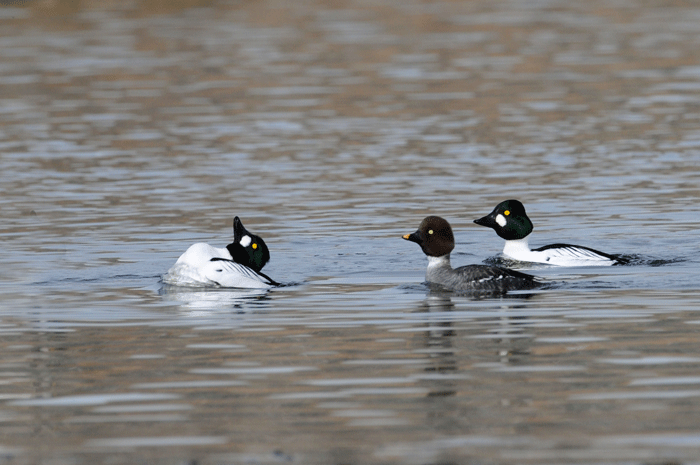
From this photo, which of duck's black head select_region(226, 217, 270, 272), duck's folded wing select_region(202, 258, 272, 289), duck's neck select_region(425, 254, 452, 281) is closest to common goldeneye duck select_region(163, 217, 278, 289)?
duck's folded wing select_region(202, 258, 272, 289)

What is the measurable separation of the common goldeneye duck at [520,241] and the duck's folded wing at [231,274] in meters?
3.47

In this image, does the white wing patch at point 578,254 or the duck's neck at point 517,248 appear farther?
the duck's neck at point 517,248

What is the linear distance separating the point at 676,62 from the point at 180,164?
17254 millimetres

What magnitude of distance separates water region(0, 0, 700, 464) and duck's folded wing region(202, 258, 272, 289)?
0.35m

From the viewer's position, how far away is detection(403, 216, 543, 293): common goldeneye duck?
13.7 meters

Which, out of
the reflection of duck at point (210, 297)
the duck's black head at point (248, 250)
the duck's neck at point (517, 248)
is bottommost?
the reflection of duck at point (210, 297)

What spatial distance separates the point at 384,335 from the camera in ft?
36.8

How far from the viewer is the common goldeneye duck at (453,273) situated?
13703 mm

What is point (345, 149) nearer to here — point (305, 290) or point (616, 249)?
point (616, 249)

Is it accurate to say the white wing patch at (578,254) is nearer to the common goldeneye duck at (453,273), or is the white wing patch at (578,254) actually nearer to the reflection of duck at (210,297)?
the common goldeneye duck at (453,273)

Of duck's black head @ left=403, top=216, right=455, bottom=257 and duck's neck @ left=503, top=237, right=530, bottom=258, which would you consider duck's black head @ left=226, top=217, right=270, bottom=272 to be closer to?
duck's black head @ left=403, top=216, right=455, bottom=257

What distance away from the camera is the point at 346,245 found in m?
16.7

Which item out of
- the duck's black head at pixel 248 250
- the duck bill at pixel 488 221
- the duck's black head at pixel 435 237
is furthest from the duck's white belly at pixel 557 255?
the duck's black head at pixel 248 250

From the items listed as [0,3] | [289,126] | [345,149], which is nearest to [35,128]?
[289,126]
